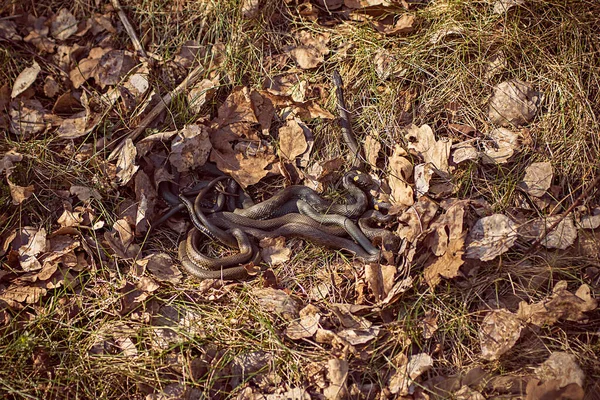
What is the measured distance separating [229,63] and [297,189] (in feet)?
5.37

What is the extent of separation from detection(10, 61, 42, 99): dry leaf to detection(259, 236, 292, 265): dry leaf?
128 inches

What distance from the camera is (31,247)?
15.3ft

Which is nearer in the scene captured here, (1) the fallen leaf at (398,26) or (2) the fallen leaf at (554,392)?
(2) the fallen leaf at (554,392)

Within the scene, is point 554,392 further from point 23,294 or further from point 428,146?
point 23,294

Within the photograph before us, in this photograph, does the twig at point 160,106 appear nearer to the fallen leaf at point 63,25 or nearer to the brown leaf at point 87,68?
the brown leaf at point 87,68

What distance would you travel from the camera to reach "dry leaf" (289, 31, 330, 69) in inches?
226

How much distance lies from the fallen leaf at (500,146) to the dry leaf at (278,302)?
7.31ft

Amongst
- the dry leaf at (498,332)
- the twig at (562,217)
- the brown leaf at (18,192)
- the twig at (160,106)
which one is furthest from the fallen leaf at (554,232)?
the brown leaf at (18,192)

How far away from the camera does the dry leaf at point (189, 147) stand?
5.39 meters

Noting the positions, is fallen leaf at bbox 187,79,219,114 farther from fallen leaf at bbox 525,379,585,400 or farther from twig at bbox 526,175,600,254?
fallen leaf at bbox 525,379,585,400

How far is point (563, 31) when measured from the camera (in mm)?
5055

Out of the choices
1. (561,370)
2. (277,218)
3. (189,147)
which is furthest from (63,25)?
(561,370)

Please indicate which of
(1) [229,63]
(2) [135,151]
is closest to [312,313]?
(2) [135,151]

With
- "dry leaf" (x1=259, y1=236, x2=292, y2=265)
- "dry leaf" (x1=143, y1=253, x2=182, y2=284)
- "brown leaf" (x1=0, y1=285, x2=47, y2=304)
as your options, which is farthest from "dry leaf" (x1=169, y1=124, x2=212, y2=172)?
"brown leaf" (x1=0, y1=285, x2=47, y2=304)
